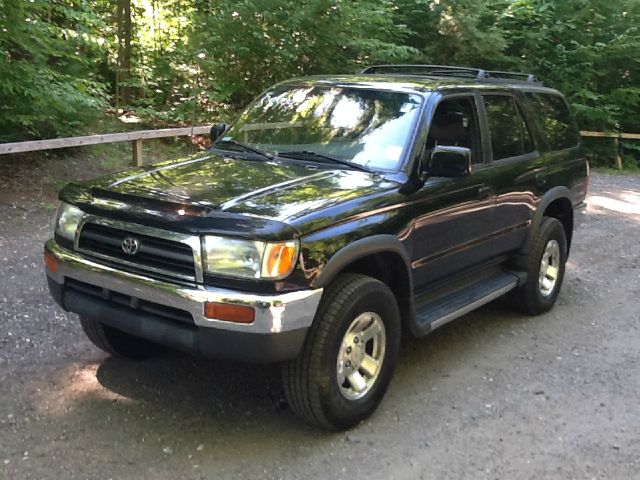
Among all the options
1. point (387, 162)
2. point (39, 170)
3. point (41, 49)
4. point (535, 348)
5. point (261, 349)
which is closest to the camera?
point (261, 349)

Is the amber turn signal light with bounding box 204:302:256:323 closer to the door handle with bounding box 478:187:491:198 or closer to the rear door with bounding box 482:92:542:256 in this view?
the door handle with bounding box 478:187:491:198

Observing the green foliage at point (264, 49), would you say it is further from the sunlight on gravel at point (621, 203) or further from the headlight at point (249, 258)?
the headlight at point (249, 258)

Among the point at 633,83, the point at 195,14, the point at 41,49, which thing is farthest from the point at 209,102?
the point at 633,83

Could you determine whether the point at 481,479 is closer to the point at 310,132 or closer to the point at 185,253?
the point at 185,253

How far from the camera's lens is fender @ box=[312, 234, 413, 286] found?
145 inches

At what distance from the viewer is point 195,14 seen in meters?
13.9

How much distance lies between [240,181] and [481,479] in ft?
6.95

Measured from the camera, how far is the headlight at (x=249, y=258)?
11.3ft

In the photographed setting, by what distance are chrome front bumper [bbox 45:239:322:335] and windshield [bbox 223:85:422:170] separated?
1.34 meters

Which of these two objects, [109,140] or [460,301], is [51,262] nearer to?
[460,301]

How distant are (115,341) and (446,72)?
3.60 m

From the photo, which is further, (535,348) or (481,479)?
(535,348)

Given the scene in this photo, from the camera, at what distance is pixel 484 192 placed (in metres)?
5.12

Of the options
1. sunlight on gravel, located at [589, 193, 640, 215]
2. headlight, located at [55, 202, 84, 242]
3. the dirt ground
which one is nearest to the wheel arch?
the dirt ground
